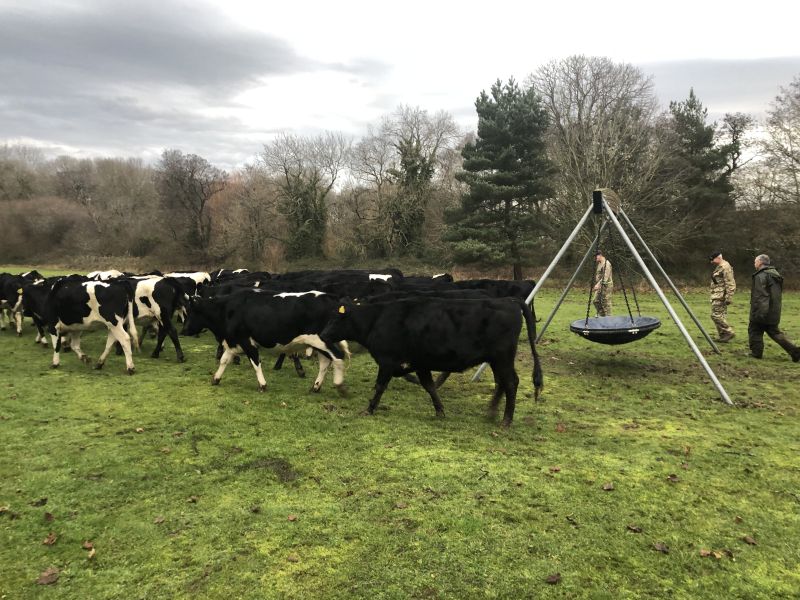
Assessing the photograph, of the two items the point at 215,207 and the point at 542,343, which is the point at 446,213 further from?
the point at 215,207

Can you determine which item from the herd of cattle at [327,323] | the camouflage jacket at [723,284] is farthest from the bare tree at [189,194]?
the camouflage jacket at [723,284]

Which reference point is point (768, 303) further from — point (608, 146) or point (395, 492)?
point (608, 146)

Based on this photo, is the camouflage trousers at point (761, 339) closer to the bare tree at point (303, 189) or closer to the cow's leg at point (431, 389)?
the cow's leg at point (431, 389)

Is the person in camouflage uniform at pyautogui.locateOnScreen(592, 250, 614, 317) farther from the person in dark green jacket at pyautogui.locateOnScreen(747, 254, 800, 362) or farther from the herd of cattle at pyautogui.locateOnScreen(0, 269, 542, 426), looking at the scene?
A: the herd of cattle at pyautogui.locateOnScreen(0, 269, 542, 426)

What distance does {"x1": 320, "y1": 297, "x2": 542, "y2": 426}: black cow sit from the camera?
23.7 feet

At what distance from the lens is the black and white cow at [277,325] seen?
884cm

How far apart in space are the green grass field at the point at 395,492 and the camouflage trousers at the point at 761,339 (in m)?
→ 1.91

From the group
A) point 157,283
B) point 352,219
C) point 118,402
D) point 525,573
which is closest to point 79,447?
point 118,402

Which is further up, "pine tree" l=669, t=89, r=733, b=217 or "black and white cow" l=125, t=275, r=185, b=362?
"pine tree" l=669, t=89, r=733, b=217

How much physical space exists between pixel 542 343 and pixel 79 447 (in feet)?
34.8

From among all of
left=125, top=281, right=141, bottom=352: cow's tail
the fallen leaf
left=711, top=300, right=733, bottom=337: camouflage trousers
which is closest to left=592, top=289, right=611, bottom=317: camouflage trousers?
left=711, top=300, right=733, bottom=337: camouflage trousers

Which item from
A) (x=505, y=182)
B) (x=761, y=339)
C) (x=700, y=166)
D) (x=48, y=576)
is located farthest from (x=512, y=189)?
(x=48, y=576)

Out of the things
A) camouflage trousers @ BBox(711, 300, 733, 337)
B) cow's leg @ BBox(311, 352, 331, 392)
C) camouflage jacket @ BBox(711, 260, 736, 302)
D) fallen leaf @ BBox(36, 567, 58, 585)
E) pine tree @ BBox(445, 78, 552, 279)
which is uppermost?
pine tree @ BBox(445, 78, 552, 279)

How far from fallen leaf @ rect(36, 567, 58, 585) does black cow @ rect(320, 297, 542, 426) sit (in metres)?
4.45
